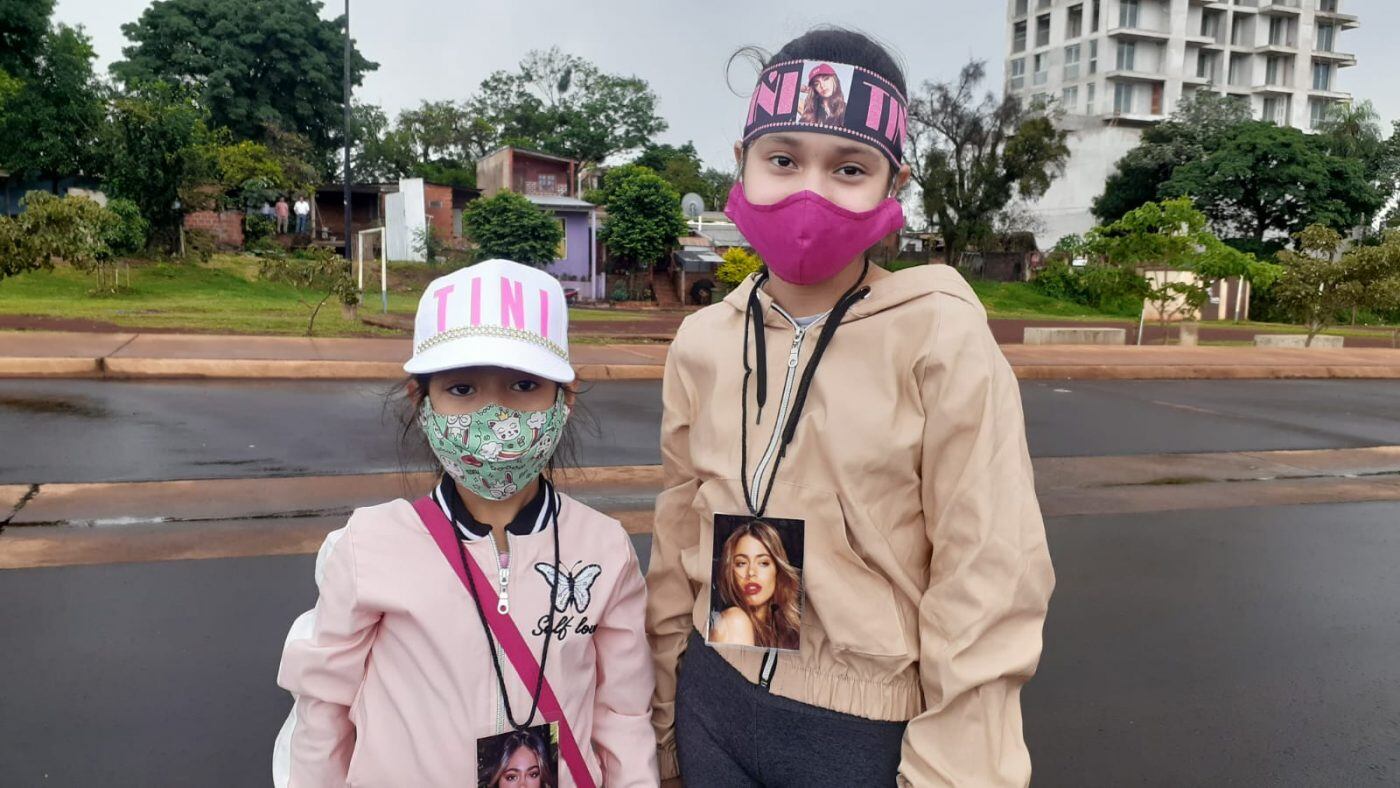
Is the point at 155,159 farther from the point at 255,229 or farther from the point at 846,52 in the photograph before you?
the point at 846,52

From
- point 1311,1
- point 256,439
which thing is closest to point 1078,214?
point 1311,1

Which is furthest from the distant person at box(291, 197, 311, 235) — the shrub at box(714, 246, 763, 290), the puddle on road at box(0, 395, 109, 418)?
the puddle on road at box(0, 395, 109, 418)

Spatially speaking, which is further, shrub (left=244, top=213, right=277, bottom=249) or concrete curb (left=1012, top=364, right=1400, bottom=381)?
shrub (left=244, top=213, right=277, bottom=249)

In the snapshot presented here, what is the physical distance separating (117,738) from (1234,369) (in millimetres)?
15785

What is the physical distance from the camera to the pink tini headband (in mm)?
1587

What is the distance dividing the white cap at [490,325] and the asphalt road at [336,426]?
3491 millimetres

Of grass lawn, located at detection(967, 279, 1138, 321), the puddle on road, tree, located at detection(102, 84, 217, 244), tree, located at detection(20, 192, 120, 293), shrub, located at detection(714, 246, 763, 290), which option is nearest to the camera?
the puddle on road

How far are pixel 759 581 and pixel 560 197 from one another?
34188mm

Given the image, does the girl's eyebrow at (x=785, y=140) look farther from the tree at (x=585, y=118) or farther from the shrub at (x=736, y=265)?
the tree at (x=585, y=118)

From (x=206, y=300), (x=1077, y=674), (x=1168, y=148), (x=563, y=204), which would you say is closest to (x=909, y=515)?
(x=1077, y=674)

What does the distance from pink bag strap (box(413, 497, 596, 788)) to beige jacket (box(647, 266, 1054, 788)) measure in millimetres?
298

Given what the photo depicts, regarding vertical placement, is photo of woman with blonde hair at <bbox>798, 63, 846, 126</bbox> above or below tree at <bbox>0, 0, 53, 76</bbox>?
below

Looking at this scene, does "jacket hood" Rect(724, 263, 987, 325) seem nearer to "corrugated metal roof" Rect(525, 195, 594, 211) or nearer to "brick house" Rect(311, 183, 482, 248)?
"corrugated metal roof" Rect(525, 195, 594, 211)

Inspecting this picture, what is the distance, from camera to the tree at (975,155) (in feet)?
127
